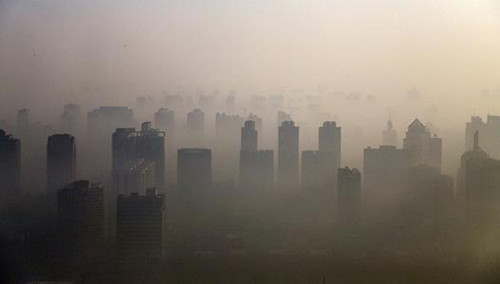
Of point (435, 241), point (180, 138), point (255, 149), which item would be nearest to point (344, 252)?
point (435, 241)

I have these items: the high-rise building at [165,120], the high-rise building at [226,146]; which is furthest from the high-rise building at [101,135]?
the high-rise building at [226,146]

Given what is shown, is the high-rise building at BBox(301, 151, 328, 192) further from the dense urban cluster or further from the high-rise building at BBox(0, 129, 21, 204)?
the high-rise building at BBox(0, 129, 21, 204)

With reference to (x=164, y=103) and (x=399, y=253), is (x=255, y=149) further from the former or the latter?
(x=399, y=253)

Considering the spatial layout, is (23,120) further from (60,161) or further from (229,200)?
(229,200)

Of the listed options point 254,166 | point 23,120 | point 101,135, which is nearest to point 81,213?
point 101,135

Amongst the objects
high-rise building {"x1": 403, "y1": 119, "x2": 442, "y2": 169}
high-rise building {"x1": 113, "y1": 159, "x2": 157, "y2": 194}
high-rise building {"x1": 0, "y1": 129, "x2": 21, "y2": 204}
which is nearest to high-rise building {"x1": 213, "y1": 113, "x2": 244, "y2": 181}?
high-rise building {"x1": 113, "y1": 159, "x2": 157, "y2": 194}

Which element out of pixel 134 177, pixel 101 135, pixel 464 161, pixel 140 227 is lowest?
pixel 140 227
